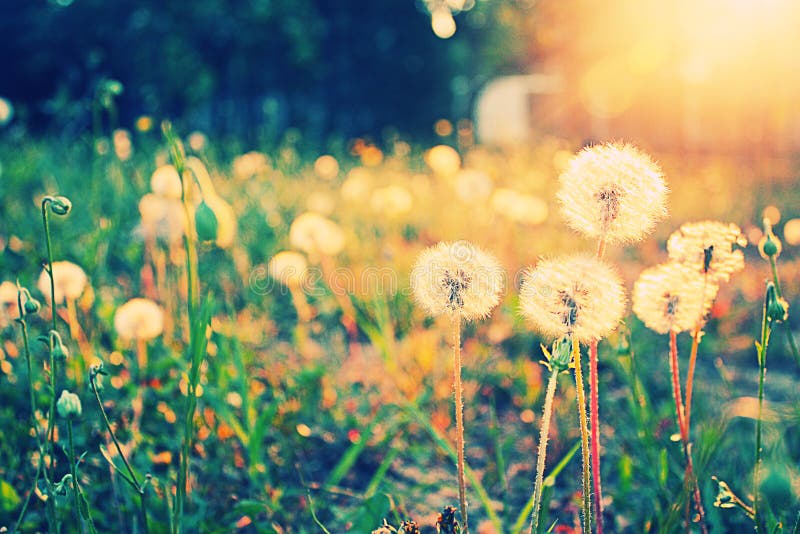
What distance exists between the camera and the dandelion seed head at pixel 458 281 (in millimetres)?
1087

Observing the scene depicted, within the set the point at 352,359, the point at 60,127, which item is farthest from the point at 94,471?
the point at 60,127

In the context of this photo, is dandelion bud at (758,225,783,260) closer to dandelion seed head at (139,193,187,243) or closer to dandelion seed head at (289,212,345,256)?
dandelion seed head at (289,212,345,256)

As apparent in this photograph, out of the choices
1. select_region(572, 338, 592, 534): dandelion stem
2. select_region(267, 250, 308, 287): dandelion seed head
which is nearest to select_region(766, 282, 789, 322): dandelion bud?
select_region(572, 338, 592, 534): dandelion stem

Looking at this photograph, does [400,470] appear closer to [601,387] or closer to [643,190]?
[601,387]

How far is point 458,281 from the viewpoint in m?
1.11

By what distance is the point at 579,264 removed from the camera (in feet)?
3.26

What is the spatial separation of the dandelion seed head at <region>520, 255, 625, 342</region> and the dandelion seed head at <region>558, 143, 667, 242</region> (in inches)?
2.9

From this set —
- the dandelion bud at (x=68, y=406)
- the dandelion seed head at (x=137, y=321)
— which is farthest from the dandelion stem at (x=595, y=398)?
the dandelion seed head at (x=137, y=321)

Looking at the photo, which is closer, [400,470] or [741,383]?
[400,470]

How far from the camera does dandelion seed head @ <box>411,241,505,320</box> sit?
1087 millimetres

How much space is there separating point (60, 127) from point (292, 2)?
7070 mm

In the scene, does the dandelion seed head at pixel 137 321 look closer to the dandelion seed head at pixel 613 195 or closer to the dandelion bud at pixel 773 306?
the dandelion seed head at pixel 613 195

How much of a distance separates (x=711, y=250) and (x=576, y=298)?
28cm

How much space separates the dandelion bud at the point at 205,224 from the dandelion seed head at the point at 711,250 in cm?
78
